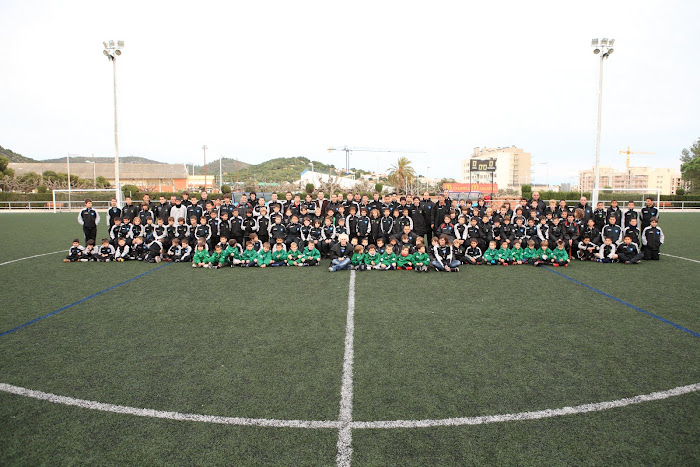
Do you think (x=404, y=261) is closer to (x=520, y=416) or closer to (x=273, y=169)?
(x=520, y=416)

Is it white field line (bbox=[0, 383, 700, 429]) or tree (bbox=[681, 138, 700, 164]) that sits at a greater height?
tree (bbox=[681, 138, 700, 164])

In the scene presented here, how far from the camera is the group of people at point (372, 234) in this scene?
9.67 meters

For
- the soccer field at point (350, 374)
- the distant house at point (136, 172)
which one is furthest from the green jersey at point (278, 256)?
the distant house at point (136, 172)

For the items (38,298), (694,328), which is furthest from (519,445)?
(38,298)

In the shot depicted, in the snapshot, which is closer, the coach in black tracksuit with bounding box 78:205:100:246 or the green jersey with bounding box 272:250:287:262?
the green jersey with bounding box 272:250:287:262

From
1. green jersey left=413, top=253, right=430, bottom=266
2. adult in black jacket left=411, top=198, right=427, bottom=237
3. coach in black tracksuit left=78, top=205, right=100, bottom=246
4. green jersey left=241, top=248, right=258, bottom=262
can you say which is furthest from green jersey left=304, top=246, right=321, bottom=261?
coach in black tracksuit left=78, top=205, right=100, bottom=246

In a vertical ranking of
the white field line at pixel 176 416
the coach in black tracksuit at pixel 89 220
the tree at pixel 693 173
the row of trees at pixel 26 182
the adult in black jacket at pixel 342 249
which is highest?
the tree at pixel 693 173

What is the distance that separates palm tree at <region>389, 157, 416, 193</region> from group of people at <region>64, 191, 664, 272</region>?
50.8 meters

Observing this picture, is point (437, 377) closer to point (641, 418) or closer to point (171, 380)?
point (641, 418)

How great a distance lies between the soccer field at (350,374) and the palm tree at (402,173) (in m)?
55.3

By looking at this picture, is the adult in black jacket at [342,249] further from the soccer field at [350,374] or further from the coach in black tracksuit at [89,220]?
the coach in black tracksuit at [89,220]

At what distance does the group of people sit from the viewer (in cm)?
967

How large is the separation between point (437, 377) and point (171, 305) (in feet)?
14.3

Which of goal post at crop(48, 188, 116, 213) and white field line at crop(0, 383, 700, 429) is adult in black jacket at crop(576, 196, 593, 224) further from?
goal post at crop(48, 188, 116, 213)
